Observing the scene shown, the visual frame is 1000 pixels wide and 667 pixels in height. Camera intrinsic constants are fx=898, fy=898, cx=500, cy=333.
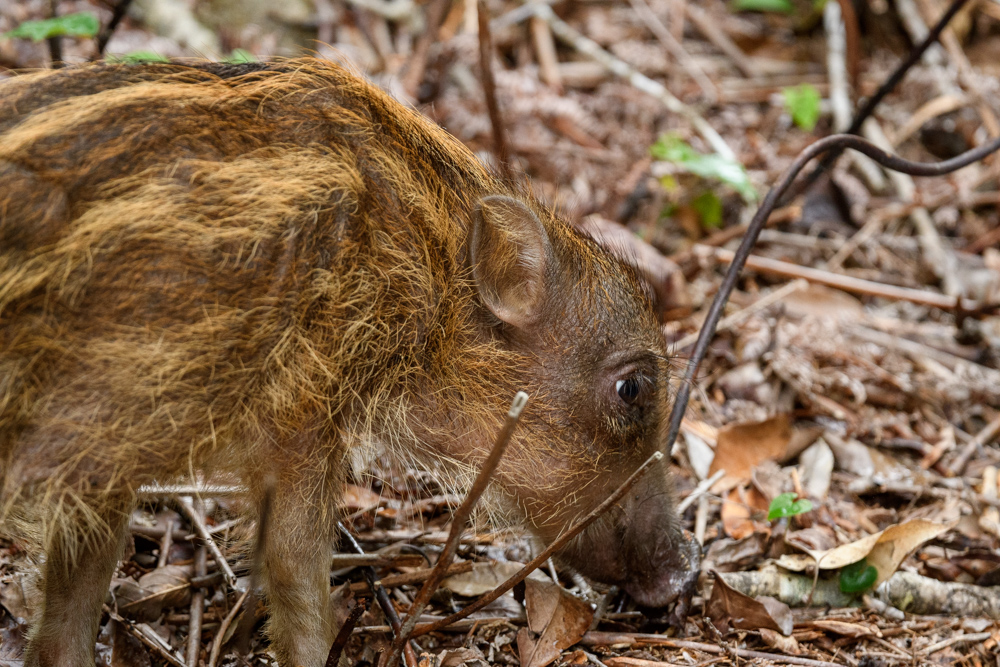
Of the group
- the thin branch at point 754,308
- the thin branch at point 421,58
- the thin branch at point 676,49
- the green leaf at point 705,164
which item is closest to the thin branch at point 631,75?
the thin branch at point 676,49

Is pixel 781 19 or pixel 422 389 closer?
pixel 422 389

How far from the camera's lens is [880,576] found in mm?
3986

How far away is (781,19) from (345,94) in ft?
23.1

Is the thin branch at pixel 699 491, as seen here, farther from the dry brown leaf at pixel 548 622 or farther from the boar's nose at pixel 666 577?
the dry brown leaf at pixel 548 622

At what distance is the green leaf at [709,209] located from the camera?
6.86 metres

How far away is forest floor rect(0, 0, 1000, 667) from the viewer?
3836 mm

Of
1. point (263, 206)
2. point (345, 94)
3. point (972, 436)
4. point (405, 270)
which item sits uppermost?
point (345, 94)

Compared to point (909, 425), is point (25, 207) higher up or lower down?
higher up

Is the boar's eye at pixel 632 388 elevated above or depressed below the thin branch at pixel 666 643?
above

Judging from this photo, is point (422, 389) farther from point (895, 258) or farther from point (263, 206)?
point (895, 258)

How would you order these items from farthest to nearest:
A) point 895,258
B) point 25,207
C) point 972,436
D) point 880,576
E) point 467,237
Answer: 1. point 895,258
2. point 972,436
3. point 880,576
4. point 467,237
5. point 25,207

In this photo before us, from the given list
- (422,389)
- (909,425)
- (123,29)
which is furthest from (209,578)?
(123,29)

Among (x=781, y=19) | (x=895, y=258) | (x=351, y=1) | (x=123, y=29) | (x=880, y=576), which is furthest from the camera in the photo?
(x=781, y=19)

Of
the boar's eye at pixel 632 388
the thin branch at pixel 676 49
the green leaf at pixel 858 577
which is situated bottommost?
the green leaf at pixel 858 577
